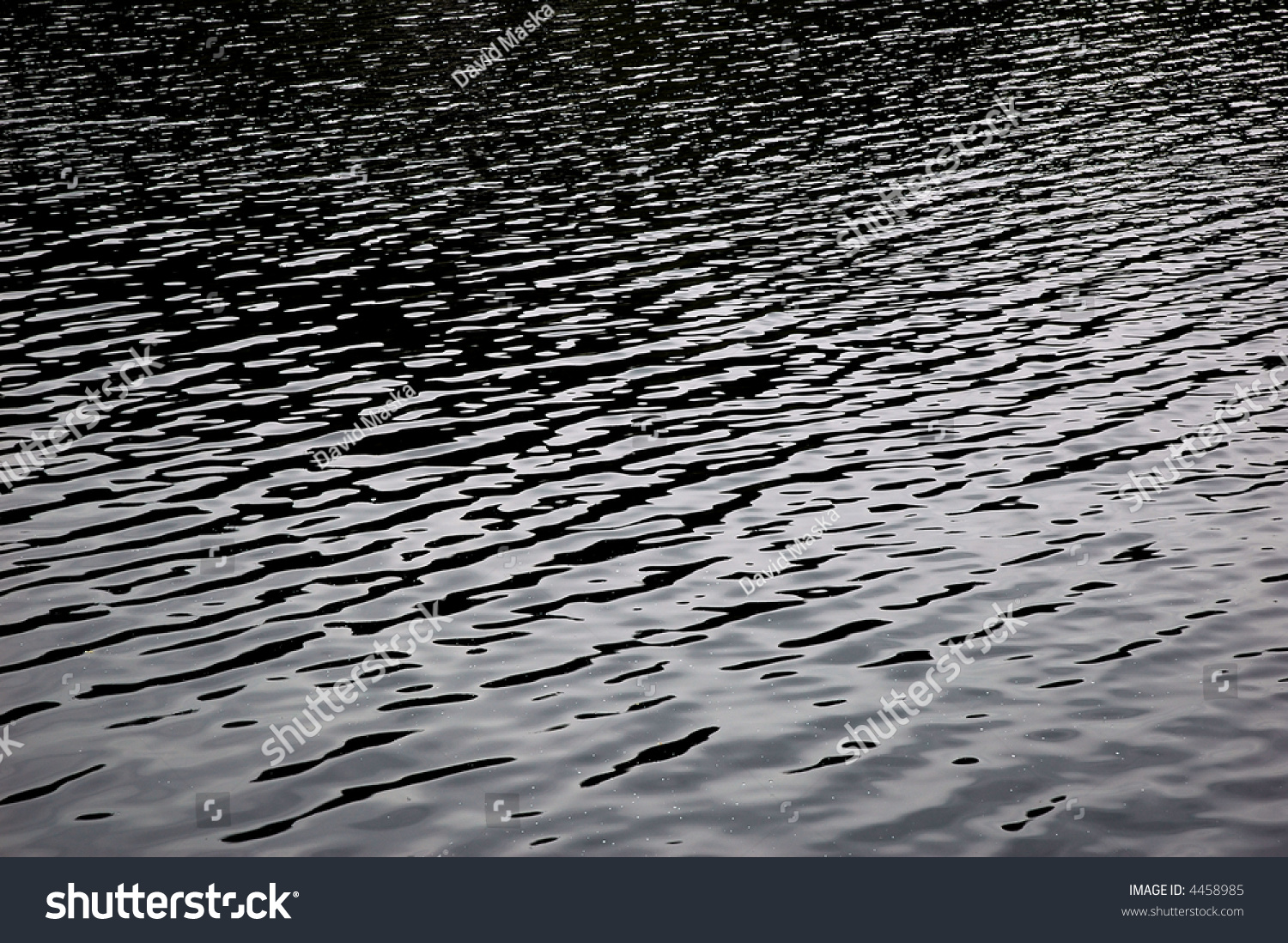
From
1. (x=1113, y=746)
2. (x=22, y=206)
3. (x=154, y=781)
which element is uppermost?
(x=22, y=206)

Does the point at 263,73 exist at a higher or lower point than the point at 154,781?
higher

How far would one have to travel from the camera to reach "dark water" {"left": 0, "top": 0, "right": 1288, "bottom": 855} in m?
17.8

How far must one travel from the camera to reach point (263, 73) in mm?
69000

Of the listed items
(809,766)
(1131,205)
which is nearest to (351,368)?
(809,766)

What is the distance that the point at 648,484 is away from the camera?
1057 inches

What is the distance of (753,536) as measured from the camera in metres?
24.4

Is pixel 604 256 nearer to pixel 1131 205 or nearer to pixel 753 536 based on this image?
pixel 1131 205

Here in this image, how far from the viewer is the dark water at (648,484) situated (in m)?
17.8

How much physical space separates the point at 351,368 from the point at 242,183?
20.1 m

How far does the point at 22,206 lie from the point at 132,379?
19.0 metres

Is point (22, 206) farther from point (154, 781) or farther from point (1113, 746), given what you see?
point (1113, 746)
